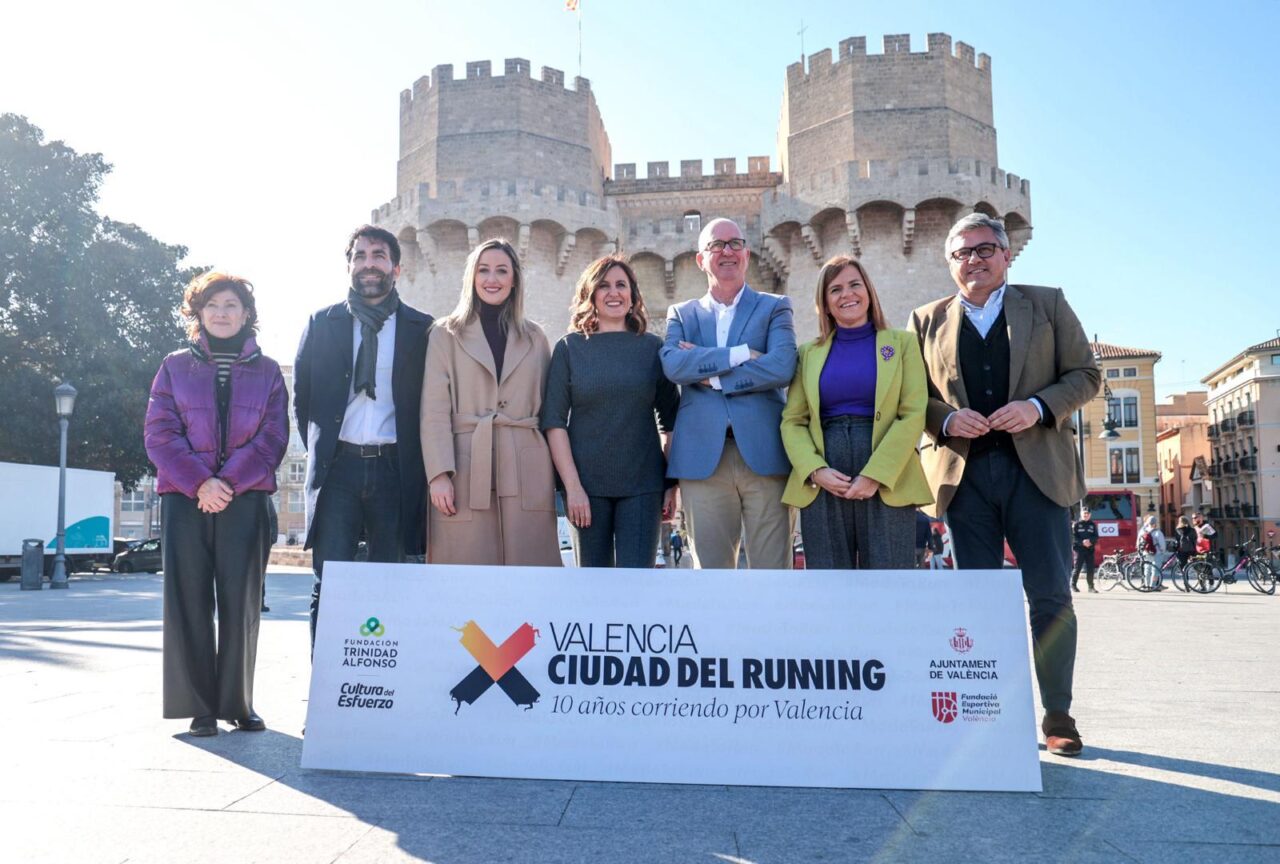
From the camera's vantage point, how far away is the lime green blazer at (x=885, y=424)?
378cm

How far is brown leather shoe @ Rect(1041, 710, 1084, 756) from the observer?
3471 mm

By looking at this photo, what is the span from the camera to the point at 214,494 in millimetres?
3908

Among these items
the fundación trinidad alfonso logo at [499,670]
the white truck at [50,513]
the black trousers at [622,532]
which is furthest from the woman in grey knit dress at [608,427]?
the white truck at [50,513]

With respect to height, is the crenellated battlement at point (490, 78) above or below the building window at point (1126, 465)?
above

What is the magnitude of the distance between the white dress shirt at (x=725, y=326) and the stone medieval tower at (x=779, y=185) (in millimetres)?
21468

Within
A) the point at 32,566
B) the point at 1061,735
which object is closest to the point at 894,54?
the point at 32,566

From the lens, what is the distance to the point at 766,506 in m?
4.05

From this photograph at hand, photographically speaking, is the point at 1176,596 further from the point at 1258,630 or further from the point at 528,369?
the point at 528,369

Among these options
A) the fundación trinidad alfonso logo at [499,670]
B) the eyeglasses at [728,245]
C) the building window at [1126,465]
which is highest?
the building window at [1126,465]

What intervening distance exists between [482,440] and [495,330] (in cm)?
58

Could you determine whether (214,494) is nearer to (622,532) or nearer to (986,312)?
(622,532)

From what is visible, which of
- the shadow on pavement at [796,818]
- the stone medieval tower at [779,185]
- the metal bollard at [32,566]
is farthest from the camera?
the stone medieval tower at [779,185]

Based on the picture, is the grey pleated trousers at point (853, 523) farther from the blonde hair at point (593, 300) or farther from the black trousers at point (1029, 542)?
the blonde hair at point (593, 300)

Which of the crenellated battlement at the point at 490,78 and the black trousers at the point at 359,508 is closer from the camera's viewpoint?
the black trousers at the point at 359,508
